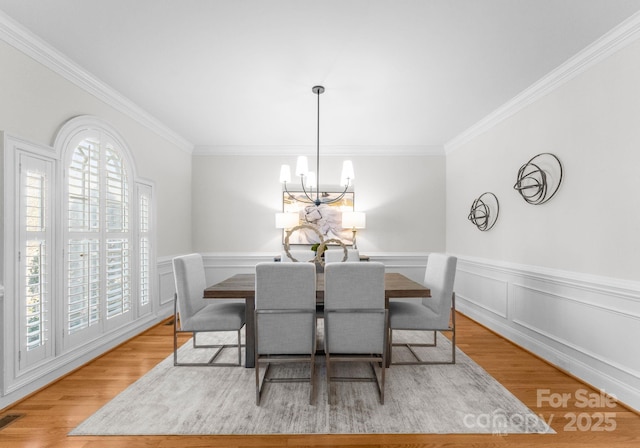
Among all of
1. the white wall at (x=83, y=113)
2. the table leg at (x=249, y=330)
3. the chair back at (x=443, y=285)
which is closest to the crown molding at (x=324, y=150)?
the white wall at (x=83, y=113)

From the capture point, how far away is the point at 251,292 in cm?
253

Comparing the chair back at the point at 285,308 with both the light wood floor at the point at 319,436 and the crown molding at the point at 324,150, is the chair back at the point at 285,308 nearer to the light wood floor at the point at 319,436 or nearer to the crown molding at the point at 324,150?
the light wood floor at the point at 319,436

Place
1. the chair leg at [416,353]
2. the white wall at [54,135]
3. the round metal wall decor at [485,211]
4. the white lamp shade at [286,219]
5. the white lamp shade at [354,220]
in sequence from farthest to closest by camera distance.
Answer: the white lamp shade at [354,220] → the white lamp shade at [286,219] → the round metal wall decor at [485,211] → the chair leg at [416,353] → the white wall at [54,135]

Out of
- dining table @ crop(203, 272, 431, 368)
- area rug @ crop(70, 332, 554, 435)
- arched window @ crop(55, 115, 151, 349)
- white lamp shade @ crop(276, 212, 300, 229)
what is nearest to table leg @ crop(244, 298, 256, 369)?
dining table @ crop(203, 272, 431, 368)

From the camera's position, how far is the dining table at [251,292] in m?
2.48

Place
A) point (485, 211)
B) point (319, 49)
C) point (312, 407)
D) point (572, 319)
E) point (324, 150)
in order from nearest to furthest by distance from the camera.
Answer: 1. point (312, 407)
2. point (319, 49)
3. point (572, 319)
4. point (485, 211)
5. point (324, 150)

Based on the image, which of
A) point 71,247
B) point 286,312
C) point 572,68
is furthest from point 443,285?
point 71,247

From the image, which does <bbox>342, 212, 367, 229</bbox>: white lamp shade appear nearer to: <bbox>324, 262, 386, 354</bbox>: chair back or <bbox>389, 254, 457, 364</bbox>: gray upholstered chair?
<bbox>389, 254, 457, 364</bbox>: gray upholstered chair

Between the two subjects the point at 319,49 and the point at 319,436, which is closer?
the point at 319,436

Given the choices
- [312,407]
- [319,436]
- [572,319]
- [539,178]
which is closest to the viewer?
[319,436]

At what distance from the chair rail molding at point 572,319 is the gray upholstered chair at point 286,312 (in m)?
2.13

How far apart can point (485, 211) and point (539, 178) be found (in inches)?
38.2

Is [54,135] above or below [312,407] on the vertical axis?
above

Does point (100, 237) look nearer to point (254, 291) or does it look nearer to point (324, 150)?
point (254, 291)
